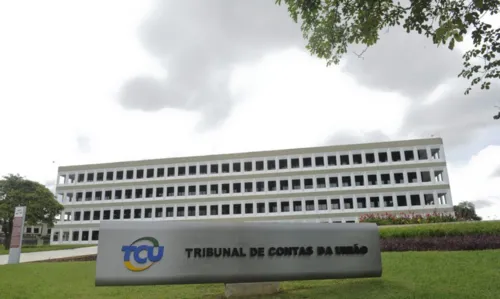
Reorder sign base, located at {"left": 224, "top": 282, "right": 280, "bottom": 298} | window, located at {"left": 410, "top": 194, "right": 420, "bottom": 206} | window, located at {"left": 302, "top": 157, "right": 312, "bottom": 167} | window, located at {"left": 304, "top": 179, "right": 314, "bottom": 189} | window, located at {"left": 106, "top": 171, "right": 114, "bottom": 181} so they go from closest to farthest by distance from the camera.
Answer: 1. sign base, located at {"left": 224, "top": 282, "right": 280, "bottom": 298}
2. window, located at {"left": 410, "top": 194, "right": 420, "bottom": 206}
3. window, located at {"left": 304, "top": 179, "right": 314, "bottom": 189}
4. window, located at {"left": 302, "top": 157, "right": 312, "bottom": 167}
5. window, located at {"left": 106, "top": 171, "right": 114, "bottom": 181}

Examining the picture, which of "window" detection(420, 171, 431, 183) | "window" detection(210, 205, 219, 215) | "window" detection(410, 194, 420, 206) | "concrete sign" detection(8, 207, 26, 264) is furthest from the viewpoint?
"window" detection(210, 205, 219, 215)

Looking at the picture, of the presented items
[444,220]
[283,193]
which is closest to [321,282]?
[444,220]

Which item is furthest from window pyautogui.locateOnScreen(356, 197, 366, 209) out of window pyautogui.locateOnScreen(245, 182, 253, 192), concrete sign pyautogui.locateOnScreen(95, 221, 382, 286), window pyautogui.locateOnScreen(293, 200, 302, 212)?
concrete sign pyautogui.locateOnScreen(95, 221, 382, 286)

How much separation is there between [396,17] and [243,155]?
1548 inches

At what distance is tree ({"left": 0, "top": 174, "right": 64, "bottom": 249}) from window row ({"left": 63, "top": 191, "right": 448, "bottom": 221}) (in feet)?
42.9

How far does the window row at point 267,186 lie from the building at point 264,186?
0.36 ft

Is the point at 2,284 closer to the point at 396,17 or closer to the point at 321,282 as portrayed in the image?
the point at 321,282

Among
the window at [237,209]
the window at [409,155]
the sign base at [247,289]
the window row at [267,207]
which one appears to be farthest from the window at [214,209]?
the sign base at [247,289]

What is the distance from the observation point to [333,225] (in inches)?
371

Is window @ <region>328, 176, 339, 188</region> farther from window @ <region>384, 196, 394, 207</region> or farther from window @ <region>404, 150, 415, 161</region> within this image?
window @ <region>404, 150, 415, 161</region>

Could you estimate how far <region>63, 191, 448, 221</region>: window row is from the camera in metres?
41.4

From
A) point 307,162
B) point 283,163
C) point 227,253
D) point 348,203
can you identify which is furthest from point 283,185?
point 227,253

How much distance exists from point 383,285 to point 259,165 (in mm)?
38868

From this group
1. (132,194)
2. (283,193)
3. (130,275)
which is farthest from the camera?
(132,194)
